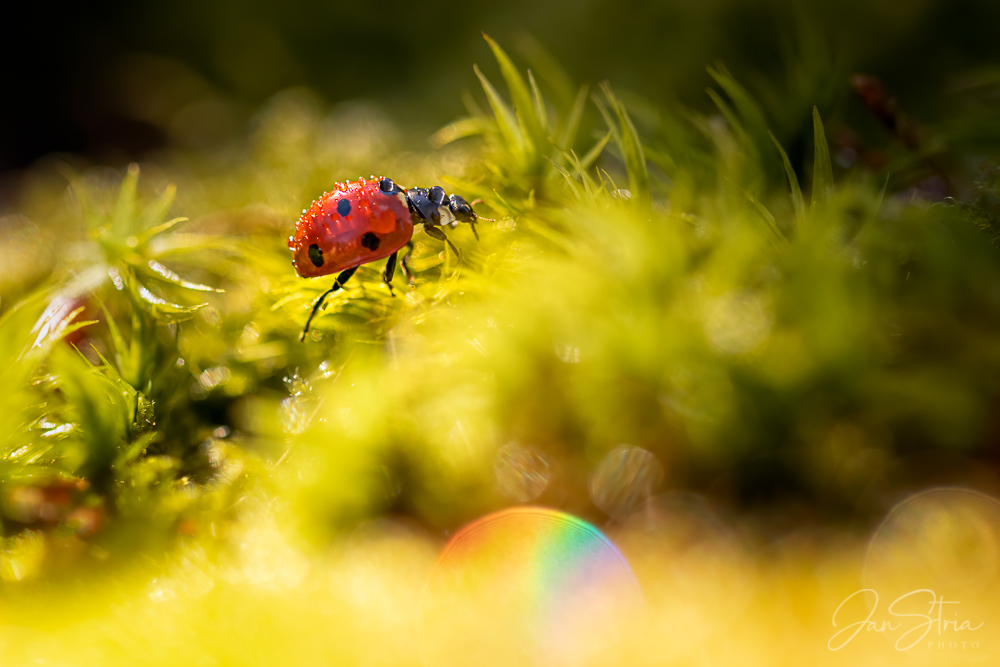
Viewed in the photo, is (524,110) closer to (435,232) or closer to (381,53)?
(435,232)

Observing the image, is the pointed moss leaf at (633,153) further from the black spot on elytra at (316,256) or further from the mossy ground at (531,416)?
the black spot on elytra at (316,256)

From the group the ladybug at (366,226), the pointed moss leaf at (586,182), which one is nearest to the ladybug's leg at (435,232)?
the ladybug at (366,226)

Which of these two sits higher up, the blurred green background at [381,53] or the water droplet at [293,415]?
the blurred green background at [381,53]

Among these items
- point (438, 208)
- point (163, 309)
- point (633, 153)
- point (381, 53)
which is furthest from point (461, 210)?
point (381, 53)

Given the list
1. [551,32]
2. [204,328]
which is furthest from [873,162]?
[551,32]

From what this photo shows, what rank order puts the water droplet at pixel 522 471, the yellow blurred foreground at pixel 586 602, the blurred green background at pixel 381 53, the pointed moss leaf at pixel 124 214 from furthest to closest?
the blurred green background at pixel 381 53, the pointed moss leaf at pixel 124 214, the water droplet at pixel 522 471, the yellow blurred foreground at pixel 586 602

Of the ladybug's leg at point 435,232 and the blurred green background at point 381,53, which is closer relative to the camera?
the ladybug's leg at point 435,232

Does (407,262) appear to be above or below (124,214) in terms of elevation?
below

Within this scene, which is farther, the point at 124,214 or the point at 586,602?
the point at 124,214
